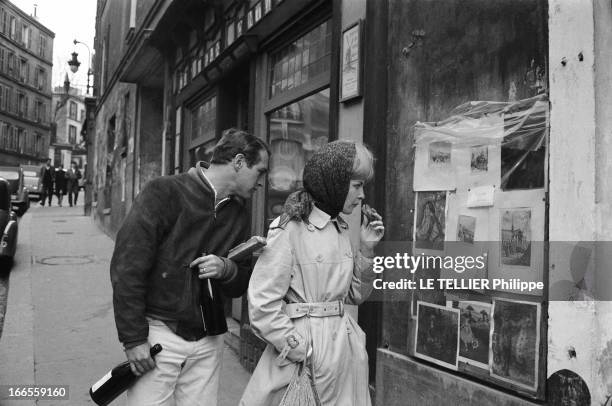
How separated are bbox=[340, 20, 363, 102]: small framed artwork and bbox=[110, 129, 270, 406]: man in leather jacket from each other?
170 cm

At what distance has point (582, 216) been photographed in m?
2.54

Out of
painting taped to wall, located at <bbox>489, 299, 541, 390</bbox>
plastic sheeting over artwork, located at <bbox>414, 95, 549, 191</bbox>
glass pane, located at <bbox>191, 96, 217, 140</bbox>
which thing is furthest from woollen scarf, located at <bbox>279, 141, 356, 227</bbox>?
glass pane, located at <bbox>191, 96, 217, 140</bbox>

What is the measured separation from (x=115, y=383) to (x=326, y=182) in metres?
1.21

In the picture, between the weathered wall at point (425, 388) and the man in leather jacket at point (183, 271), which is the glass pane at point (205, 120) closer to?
the weathered wall at point (425, 388)

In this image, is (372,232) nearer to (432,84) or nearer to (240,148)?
(240,148)

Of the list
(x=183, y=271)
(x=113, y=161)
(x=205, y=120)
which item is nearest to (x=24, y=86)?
(x=113, y=161)

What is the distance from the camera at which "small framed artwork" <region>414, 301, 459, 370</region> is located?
10.8 feet

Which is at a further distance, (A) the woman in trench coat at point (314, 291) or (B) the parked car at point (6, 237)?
(B) the parked car at point (6, 237)

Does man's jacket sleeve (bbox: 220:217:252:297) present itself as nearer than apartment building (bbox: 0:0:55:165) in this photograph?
Yes

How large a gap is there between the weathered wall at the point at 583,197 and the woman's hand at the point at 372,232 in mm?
860

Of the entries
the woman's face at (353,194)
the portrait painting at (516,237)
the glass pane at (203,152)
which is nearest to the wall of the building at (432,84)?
the portrait painting at (516,237)

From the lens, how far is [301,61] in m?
5.41

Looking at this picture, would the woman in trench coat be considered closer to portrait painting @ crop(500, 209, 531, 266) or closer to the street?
portrait painting @ crop(500, 209, 531, 266)

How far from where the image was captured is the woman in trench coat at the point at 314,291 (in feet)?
7.32
